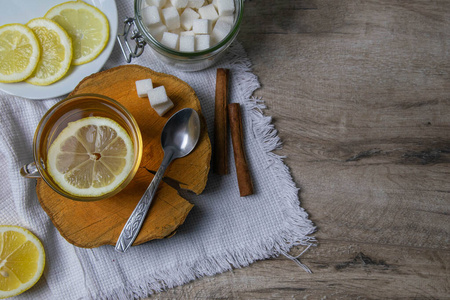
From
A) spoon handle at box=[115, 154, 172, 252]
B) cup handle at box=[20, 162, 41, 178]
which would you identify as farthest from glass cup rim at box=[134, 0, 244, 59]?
cup handle at box=[20, 162, 41, 178]

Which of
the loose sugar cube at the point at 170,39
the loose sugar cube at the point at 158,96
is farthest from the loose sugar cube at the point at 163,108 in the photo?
the loose sugar cube at the point at 170,39

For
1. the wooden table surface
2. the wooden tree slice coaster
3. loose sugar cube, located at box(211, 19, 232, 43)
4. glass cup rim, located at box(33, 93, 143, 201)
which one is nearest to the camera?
glass cup rim, located at box(33, 93, 143, 201)

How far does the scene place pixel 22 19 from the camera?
152 centimetres

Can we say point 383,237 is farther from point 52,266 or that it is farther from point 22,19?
point 22,19

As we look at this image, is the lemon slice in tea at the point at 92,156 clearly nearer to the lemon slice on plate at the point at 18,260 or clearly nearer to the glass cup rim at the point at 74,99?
the glass cup rim at the point at 74,99

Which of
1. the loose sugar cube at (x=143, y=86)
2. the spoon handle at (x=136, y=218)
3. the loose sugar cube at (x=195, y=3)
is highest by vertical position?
the loose sugar cube at (x=195, y=3)

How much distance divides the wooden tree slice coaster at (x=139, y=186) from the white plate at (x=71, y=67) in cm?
14

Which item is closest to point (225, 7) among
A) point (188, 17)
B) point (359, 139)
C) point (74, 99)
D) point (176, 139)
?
point (188, 17)

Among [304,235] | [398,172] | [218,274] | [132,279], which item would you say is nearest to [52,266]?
[132,279]

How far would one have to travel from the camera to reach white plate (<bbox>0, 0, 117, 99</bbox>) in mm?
1466

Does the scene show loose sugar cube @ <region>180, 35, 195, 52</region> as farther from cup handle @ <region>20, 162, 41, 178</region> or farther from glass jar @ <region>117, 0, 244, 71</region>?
cup handle @ <region>20, 162, 41, 178</region>

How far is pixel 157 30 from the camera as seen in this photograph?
Answer: 142cm

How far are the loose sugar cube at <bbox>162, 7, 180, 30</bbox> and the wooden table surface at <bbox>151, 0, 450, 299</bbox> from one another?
0.31 m

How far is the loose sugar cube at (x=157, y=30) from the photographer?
1410mm
